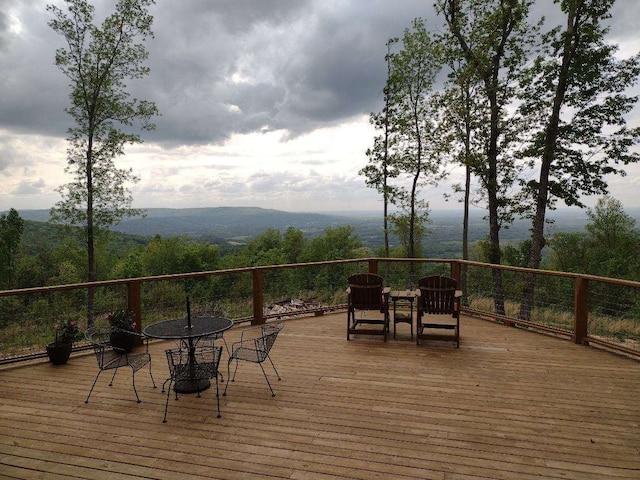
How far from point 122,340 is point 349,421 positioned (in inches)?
132

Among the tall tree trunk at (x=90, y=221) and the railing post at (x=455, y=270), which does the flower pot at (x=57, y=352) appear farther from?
the tall tree trunk at (x=90, y=221)

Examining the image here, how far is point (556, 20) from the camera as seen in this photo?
9.62 m

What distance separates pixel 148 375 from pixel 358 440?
2.66m

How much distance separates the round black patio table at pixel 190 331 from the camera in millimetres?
3705

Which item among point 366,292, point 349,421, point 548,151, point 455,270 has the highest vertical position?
point 548,151

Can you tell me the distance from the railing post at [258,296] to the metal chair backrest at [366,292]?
1656 mm

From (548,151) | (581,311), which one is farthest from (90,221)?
(548,151)

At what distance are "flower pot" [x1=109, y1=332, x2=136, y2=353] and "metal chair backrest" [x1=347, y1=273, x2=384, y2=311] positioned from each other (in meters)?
3.09

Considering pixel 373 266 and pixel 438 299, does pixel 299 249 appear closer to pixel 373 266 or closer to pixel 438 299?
pixel 373 266

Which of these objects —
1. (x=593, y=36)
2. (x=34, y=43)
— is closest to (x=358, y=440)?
(x=593, y=36)

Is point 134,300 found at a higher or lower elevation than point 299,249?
higher

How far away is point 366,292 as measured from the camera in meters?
5.55

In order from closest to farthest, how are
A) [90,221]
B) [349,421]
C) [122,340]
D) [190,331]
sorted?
1. [349,421]
2. [190,331]
3. [122,340]
4. [90,221]

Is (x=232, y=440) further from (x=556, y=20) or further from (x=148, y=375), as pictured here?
(x=556, y=20)
